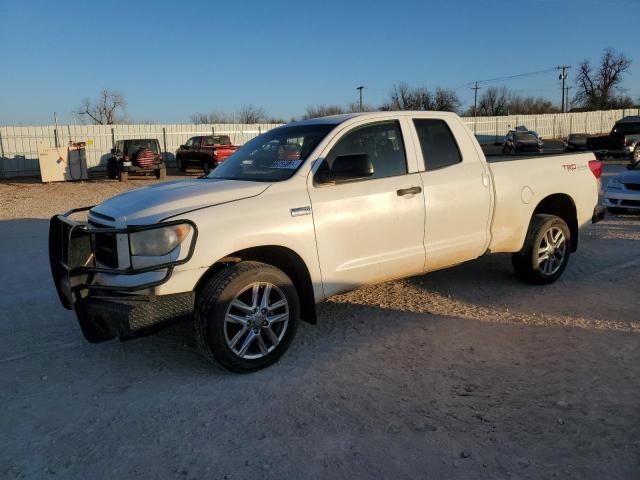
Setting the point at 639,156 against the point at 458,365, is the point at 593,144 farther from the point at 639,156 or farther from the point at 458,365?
the point at 458,365

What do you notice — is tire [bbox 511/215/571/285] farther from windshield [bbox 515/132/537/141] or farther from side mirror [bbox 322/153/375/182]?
windshield [bbox 515/132/537/141]

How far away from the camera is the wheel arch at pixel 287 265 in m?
3.88

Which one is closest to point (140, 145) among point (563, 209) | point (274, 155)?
point (274, 155)

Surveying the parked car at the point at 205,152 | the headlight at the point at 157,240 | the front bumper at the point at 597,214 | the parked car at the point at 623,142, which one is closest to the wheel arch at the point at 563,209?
the front bumper at the point at 597,214

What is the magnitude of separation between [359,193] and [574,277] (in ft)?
11.1

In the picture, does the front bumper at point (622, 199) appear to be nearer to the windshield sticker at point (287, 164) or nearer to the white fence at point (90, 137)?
the windshield sticker at point (287, 164)

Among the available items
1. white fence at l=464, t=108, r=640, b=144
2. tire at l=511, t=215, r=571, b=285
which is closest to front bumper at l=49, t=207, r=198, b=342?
tire at l=511, t=215, r=571, b=285

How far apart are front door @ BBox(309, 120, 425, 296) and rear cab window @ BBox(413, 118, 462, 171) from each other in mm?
247

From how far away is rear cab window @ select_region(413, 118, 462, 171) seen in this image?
4.86 metres

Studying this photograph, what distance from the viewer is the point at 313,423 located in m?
3.16

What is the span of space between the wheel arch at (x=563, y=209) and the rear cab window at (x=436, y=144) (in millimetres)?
1515

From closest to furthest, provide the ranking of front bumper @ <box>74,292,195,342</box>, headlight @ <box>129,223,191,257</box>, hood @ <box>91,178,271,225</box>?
front bumper @ <box>74,292,195,342</box>
headlight @ <box>129,223,191,257</box>
hood @ <box>91,178,271,225</box>

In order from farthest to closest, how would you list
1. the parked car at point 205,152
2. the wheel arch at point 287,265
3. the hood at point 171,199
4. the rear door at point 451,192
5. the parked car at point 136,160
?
1. the parked car at point 205,152
2. the parked car at point 136,160
3. the rear door at point 451,192
4. the wheel arch at point 287,265
5. the hood at point 171,199

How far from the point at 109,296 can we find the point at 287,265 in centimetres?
132
